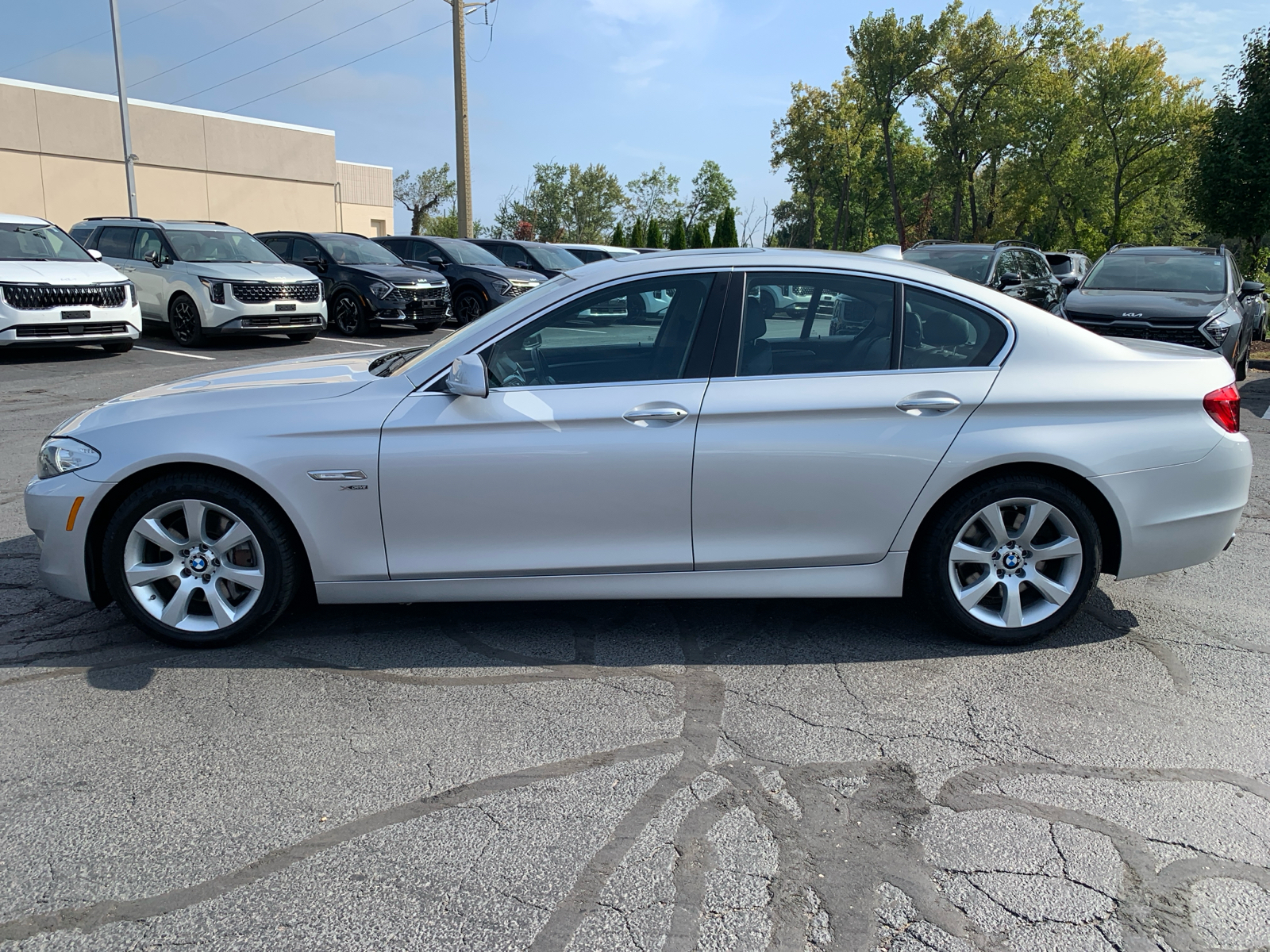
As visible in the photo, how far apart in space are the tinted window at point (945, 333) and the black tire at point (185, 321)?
13116mm

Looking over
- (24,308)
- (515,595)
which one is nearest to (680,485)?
(515,595)

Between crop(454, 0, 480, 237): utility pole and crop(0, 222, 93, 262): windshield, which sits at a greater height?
crop(454, 0, 480, 237): utility pole

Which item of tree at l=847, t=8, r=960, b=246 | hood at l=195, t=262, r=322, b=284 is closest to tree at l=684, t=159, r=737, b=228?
tree at l=847, t=8, r=960, b=246

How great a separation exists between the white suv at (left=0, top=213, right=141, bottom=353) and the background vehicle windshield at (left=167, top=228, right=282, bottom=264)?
1581mm

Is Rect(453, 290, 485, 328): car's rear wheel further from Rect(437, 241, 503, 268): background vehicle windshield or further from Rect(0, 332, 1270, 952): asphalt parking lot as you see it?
Rect(0, 332, 1270, 952): asphalt parking lot

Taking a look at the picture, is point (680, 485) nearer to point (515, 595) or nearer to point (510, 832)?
point (515, 595)

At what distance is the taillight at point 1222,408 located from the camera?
414 centimetres

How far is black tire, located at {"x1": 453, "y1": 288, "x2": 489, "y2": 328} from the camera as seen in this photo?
18969mm

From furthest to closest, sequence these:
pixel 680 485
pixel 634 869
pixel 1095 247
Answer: pixel 1095 247 → pixel 680 485 → pixel 634 869

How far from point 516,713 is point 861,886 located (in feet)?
4.68

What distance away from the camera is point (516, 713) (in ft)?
11.9

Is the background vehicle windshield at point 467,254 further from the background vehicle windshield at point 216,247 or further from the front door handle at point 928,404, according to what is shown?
the front door handle at point 928,404

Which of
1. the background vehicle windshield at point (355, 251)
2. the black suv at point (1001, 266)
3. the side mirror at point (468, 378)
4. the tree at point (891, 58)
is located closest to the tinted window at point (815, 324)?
the side mirror at point (468, 378)

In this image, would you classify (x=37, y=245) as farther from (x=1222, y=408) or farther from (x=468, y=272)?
(x=1222, y=408)
